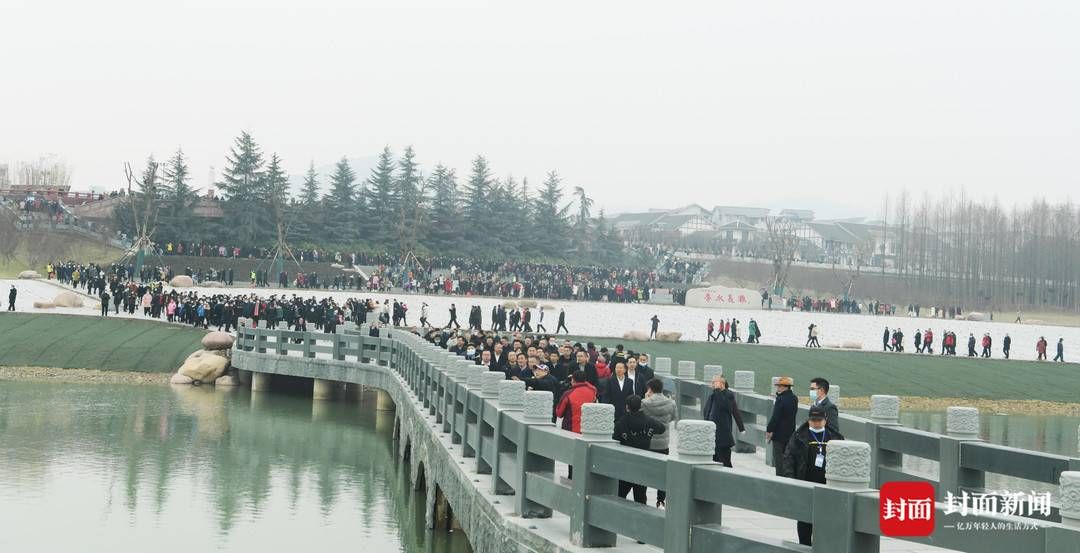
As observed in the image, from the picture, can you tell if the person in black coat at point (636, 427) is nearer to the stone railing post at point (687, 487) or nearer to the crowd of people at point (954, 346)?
the stone railing post at point (687, 487)

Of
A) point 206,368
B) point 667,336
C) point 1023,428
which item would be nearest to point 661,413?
point 1023,428

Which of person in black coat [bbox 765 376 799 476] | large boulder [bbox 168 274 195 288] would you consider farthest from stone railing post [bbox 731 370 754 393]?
large boulder [bbox 168 274 195 288]

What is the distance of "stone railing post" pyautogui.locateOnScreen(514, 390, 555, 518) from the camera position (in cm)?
1318

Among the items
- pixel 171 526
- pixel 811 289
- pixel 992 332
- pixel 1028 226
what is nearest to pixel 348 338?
pixel 171 526

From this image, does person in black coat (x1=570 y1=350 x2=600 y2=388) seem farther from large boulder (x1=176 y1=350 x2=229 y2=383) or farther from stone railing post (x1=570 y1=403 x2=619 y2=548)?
large boulder (x1=176 y1=350 x2=229 y2=383)

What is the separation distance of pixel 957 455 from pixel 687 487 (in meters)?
5.08

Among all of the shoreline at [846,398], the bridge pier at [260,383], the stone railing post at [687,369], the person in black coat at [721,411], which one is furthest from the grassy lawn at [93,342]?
the person in black coat at [721,411]

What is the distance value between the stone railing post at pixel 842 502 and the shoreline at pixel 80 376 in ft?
130

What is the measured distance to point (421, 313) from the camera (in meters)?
70.2

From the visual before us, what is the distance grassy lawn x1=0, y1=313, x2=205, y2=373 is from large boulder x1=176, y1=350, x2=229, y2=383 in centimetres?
135

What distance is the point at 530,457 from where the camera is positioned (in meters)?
13.3

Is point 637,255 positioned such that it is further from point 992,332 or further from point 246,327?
point 246,327

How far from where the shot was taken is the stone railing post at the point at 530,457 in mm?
13180

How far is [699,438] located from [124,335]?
4504cm
